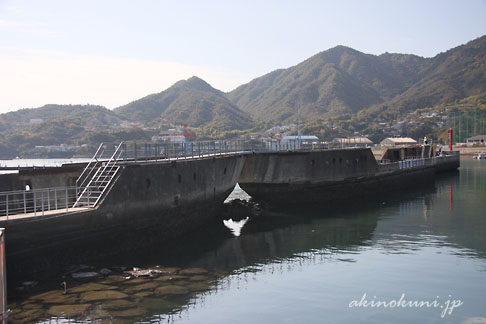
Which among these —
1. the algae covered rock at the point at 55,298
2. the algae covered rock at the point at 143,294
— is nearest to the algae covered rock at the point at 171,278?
the algae covered rock at the point at 143,294

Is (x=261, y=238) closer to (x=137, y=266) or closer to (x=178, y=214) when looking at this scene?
(x=178, y=214)

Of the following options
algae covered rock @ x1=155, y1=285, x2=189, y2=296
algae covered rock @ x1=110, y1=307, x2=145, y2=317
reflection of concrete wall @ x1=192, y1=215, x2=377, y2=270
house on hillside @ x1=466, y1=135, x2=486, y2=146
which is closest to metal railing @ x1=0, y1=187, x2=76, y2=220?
algae covered rock @ x1=155, y1=285, x2=189, y2=296

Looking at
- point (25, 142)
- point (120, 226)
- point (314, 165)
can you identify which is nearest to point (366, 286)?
point (120, 226)

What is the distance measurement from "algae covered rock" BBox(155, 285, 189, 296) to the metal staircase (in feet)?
19.3

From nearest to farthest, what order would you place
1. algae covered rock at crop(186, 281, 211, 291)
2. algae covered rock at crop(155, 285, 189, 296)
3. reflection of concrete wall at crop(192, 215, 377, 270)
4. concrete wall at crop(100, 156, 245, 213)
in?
algae covered rock at crop(155, 285, 189, 296) → algae covered rock at crop(186, 281, 211, 291) → concrete wall at crop(100, 156, 245, 213) → reflection of concrete wall at crop(192, 215, 377, 270)

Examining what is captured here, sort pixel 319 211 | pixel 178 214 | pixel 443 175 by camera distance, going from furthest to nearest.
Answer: pixel 443 175 → pixel 319 211 → pixel 178 214

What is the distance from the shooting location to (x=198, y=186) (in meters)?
29.8

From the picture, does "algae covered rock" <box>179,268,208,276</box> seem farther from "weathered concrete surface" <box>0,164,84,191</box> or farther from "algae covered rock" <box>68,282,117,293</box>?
"weathered concrete surface" <box>0,164,84,191</box>

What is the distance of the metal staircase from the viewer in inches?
861

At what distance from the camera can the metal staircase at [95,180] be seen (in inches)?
861

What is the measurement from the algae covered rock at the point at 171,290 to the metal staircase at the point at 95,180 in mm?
5879

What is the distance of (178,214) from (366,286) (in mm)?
12586

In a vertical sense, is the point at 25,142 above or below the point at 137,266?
above

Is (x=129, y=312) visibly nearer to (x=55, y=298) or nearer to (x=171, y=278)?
(x=55, y=298)
